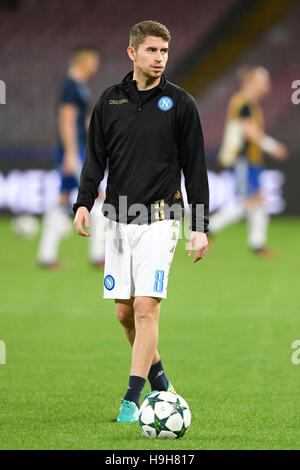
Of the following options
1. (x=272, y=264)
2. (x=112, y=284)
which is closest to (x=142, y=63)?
(x=112, y=284)

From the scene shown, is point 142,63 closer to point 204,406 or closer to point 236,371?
point 204,406

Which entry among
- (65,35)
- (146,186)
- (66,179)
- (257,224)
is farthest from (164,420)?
(65,35)

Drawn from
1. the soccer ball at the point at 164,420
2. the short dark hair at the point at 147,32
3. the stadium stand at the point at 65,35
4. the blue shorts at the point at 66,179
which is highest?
the stadium stand at the point at 65,35

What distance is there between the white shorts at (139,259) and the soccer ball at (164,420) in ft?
1.97

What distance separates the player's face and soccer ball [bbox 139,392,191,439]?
1704 mm

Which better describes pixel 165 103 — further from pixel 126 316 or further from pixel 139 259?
pixel 126 316

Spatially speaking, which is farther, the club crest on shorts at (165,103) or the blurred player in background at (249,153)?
the blurred player in background at (249,153)

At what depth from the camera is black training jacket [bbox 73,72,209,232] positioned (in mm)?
4727

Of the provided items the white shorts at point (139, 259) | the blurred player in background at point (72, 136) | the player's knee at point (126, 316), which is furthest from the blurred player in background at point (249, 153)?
the white shorts at point (139, 259)

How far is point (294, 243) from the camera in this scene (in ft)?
46.4

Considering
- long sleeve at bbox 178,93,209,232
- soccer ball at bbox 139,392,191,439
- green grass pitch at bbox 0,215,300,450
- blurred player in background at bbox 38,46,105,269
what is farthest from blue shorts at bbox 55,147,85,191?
soccer ball at bbox 139,392,191,439

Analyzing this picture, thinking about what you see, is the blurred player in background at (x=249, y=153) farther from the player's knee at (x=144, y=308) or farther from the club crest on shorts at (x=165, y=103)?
the player's knee at (x=144, y=308)

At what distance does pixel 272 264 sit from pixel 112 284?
286 inches

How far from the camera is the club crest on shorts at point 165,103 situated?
474cm
